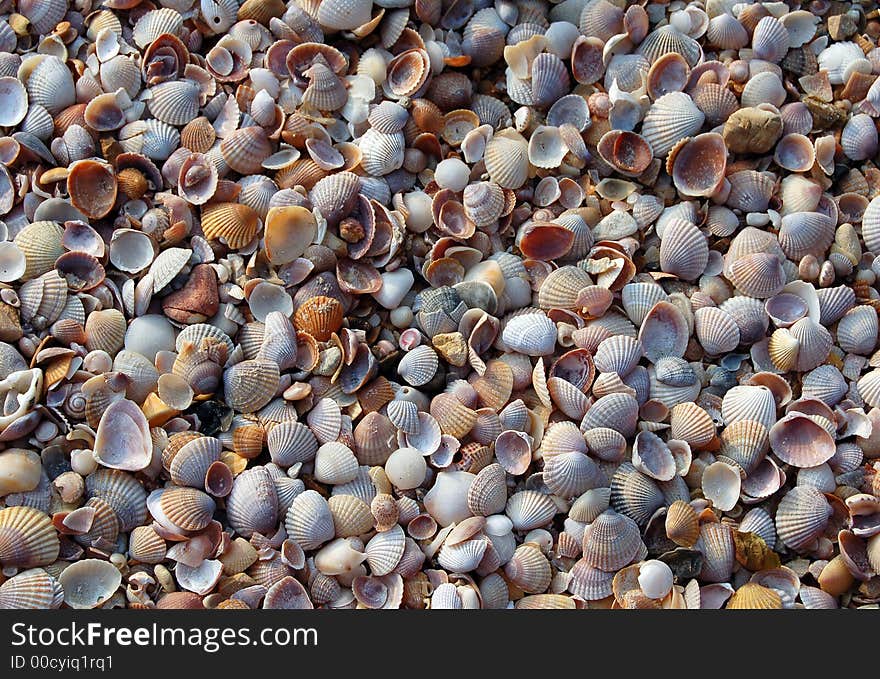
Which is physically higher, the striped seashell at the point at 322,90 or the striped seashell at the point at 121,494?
the striped seashell at the point at 322,90

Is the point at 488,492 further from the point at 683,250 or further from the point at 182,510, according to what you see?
the point at 683,250

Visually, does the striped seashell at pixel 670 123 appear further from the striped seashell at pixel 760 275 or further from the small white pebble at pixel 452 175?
the small white pebble at pixel 452 175

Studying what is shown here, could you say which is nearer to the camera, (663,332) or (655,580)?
(655,580)

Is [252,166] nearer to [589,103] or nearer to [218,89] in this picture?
[218,89]

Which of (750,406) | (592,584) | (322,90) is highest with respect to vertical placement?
(322,90)

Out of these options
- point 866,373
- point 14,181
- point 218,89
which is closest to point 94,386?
point 14,181

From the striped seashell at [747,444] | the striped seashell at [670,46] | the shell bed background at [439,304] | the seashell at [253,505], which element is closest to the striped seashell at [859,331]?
the shell bed background at [439,304]

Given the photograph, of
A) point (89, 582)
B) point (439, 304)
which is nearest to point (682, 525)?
point (439, 304)
